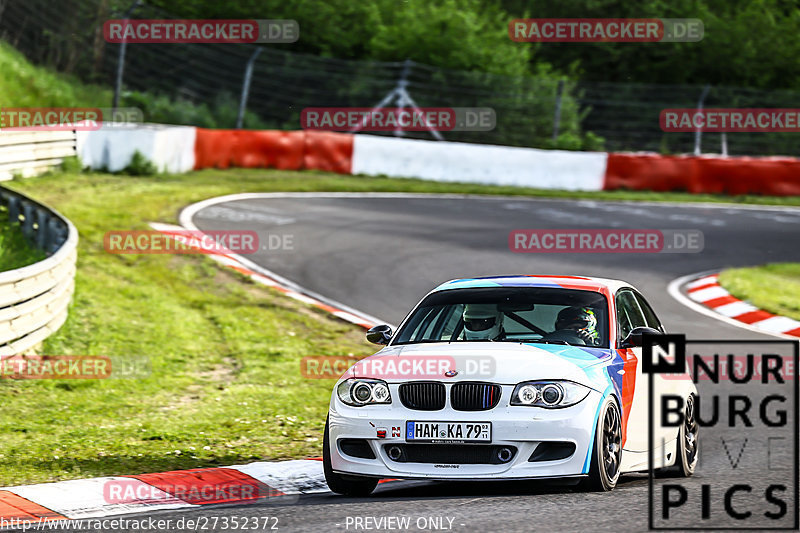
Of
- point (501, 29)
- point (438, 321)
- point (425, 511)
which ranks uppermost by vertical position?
point (501, 29)

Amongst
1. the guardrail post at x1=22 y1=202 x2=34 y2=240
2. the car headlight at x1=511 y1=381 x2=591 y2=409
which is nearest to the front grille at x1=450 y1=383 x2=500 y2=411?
the car headlight at x1=511 y1=381 x2=591 y2=409

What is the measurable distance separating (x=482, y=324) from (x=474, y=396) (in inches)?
55.0

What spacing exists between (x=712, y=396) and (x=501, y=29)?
2935cm

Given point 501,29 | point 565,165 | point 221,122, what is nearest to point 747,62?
point 501,29

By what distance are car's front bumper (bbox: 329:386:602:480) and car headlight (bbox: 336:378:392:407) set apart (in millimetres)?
95

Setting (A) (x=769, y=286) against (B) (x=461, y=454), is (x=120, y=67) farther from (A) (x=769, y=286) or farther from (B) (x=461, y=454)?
(B) (x=461, y=454)

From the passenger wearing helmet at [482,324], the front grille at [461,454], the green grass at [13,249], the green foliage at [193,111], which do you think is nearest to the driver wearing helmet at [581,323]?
the passenger wearing helmet at [482,324]

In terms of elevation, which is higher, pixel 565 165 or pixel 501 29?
pixel 501 29

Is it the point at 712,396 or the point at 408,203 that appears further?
the point at 408,203

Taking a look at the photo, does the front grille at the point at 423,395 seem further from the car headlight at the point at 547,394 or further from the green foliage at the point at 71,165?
the green foliage at the point at 71,165

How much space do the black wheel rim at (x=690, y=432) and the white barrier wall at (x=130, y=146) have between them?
15.3m

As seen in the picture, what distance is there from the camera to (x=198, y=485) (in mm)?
7398

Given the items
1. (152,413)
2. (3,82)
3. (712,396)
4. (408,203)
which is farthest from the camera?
(3,82)

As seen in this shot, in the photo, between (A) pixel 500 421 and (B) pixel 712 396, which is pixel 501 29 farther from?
(A) pixel 500 421
